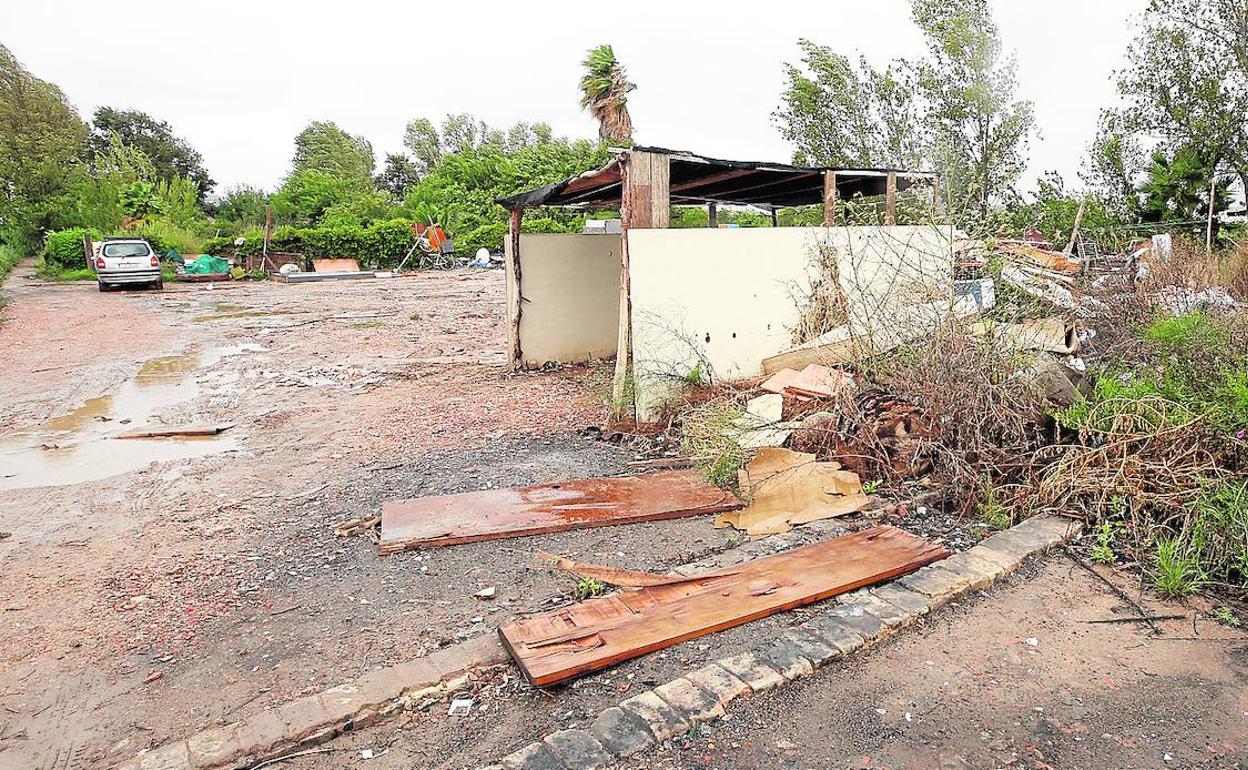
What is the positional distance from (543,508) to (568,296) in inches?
213

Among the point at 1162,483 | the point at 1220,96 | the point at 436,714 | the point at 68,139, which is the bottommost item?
the point at 436,714

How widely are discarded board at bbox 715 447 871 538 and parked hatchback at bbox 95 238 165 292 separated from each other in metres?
22.2

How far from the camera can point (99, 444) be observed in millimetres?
6703

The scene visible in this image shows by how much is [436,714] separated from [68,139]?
4029 centimetres

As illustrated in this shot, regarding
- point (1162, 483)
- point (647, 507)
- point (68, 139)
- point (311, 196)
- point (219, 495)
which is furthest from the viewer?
point (311, 196)

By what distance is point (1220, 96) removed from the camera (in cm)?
1605

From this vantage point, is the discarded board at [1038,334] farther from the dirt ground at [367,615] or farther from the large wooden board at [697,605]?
the large wooden board at [697,605]

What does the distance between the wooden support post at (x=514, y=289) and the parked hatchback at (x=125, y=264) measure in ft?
56.1

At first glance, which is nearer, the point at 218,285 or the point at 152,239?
the point at 218,285

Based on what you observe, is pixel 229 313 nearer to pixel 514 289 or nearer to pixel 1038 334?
pixel 514 289

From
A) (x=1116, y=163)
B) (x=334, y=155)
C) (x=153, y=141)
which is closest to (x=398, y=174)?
(x=334, y=155)

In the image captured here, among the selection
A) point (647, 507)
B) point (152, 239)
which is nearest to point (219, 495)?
point (647, 507)

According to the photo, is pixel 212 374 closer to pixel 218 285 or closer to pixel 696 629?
pixel 696 629

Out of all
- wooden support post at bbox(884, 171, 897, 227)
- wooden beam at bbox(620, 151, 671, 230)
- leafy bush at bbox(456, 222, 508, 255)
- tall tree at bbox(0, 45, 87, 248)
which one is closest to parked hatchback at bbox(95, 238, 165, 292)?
tall tree at bbox(0, 45, 87, 248)
